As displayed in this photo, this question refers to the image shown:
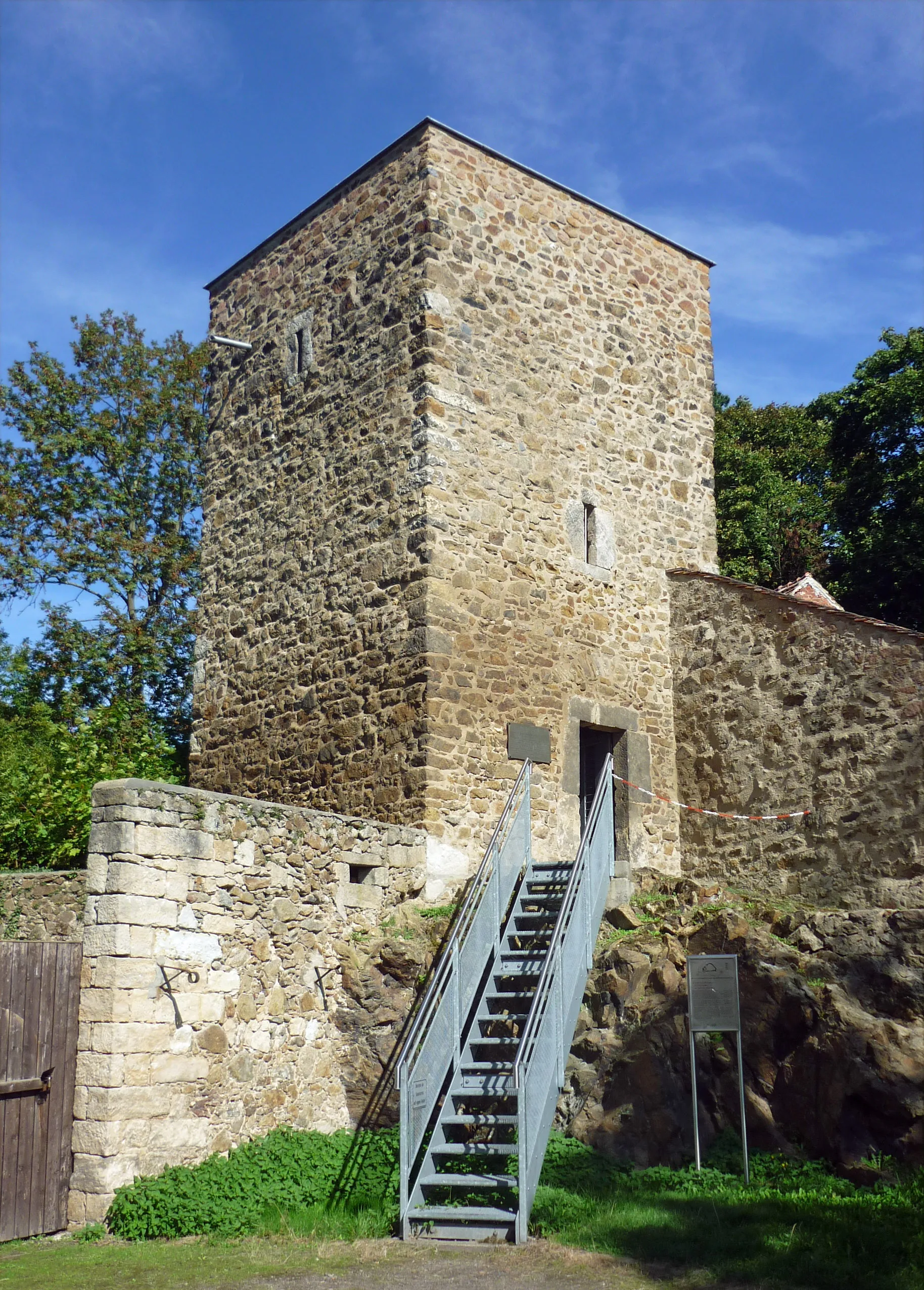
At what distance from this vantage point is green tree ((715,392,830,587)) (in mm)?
20672

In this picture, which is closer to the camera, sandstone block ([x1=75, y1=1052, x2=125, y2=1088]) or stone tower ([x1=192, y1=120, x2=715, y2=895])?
sandstone block ([x1=75, y1=1052, x2=125, y2=1088])

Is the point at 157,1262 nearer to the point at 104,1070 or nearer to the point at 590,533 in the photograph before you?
the point at 104,1070

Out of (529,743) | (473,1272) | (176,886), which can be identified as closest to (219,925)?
(176,886)

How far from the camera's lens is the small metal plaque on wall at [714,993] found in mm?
8289

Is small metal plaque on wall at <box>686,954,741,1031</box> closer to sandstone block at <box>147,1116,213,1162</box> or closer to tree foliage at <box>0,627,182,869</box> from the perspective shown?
sandstone block at <box>147,1116,213,1162</box>

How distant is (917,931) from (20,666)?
1379 centimetres

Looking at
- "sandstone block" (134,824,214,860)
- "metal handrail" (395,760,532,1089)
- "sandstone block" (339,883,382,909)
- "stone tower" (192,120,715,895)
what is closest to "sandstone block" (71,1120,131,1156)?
"sandstone block" (134,824,214,860)

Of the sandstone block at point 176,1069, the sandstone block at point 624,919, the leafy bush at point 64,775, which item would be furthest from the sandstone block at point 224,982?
the leafy bush at point 64,775

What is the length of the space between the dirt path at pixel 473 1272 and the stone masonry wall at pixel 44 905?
4.11 metres

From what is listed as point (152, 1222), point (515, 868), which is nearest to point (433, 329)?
point (515, 868)

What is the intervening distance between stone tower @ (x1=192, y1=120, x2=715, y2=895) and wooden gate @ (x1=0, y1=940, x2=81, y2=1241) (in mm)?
3453

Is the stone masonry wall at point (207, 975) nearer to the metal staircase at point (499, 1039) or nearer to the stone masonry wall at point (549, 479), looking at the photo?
the metal staircase at point (499, 1039)

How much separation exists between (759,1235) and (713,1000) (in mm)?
1776

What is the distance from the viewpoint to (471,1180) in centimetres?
777
